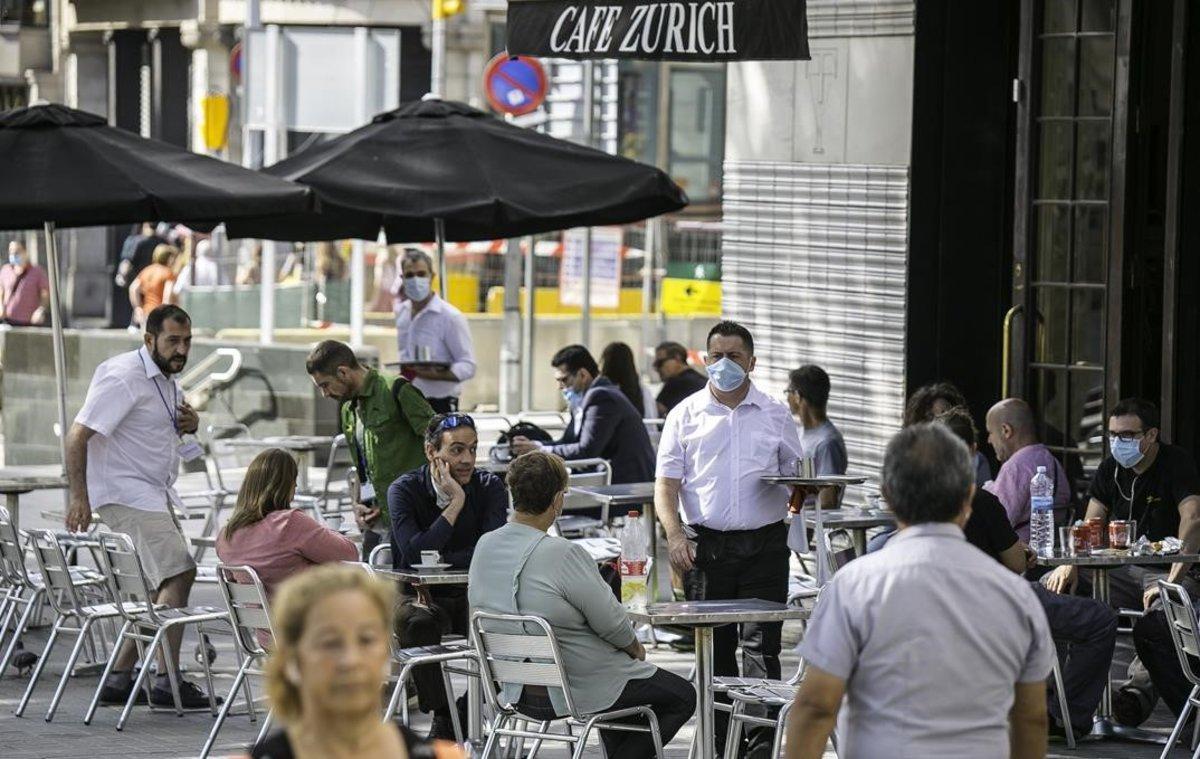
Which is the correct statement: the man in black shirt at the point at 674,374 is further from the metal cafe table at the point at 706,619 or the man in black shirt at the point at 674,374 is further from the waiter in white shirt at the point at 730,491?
the metal cafe table at the point at 706,619

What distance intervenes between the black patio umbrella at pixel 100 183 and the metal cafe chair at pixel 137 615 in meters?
1.92

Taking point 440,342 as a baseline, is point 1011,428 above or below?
below

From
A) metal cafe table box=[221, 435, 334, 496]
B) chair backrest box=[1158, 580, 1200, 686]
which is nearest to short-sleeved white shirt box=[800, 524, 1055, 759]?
chair backrest box=[1158, 580, 1200, 686]

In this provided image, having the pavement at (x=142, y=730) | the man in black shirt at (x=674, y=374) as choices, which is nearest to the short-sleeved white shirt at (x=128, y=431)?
the pavement at (x=142, y=730)

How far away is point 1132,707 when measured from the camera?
9469 millimetres

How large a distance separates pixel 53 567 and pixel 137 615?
0.60m

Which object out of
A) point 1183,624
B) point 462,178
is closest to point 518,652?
point 1183,624

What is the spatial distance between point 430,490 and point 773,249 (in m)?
→ 5.14

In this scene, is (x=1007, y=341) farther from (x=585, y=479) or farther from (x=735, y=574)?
(x=735, y=574)

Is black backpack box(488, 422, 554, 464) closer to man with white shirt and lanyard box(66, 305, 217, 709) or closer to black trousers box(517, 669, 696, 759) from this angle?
man with white shirt and lanyard box(66, 305, 217, 709)

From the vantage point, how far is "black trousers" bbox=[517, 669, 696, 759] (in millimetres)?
7488

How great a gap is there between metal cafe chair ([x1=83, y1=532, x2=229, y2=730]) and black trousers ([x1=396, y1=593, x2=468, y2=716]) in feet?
2.75

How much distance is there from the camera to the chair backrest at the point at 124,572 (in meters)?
9.41

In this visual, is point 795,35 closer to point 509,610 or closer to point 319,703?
point 509,610
